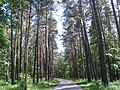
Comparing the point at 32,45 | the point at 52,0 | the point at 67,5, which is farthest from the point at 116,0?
the point at 32,45

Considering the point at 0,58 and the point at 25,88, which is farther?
the point at 25,88

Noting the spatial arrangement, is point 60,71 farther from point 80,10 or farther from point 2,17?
point 2,17

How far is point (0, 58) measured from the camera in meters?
14.0

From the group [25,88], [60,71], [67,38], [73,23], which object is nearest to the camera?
[25,88]

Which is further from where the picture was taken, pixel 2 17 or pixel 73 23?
pixel 73 23

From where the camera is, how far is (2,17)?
1219 cm

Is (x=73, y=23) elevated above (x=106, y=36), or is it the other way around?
(x=73, y=23)

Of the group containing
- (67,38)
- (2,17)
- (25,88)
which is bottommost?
(25,88)

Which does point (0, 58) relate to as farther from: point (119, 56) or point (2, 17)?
point (119, 56)

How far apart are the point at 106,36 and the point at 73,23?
9.67m

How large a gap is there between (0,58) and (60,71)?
90.7 metres

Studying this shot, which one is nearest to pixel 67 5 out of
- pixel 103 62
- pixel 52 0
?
pixel 52 0

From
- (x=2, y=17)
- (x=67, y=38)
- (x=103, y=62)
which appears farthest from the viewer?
(x=67, y=38)

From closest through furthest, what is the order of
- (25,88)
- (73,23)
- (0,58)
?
(0,58), (25,88), (73,23)
